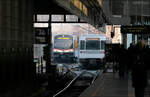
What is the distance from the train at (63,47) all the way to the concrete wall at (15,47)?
3464 centimetres

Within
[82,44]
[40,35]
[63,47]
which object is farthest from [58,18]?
[63,47]

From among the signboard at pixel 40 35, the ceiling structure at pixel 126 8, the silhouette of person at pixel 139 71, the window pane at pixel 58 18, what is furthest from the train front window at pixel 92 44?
the silhouette of person at pixel 139 71

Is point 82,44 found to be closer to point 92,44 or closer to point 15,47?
point 92,44

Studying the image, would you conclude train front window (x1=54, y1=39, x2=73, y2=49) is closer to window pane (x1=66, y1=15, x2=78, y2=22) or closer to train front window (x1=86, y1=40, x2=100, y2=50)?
train front window (x1=86, y1=40, x2=100, y2=50)

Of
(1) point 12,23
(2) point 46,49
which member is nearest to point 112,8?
(2) point 46,49

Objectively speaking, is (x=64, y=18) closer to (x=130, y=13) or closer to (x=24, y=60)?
(x=130, y=13)

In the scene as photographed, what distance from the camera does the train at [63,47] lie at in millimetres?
49906

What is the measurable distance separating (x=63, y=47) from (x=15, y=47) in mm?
37331

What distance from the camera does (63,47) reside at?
165 ft

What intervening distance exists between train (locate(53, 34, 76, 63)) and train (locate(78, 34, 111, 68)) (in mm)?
12744

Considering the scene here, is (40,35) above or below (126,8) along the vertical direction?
below

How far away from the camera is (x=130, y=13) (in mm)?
24500

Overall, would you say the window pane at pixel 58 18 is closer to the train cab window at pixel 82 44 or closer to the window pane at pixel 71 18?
the window pane at pixel 71 18

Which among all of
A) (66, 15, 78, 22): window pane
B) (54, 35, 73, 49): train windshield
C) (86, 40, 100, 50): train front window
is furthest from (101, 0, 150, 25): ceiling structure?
(54, 35, 73, 49): train windshield
